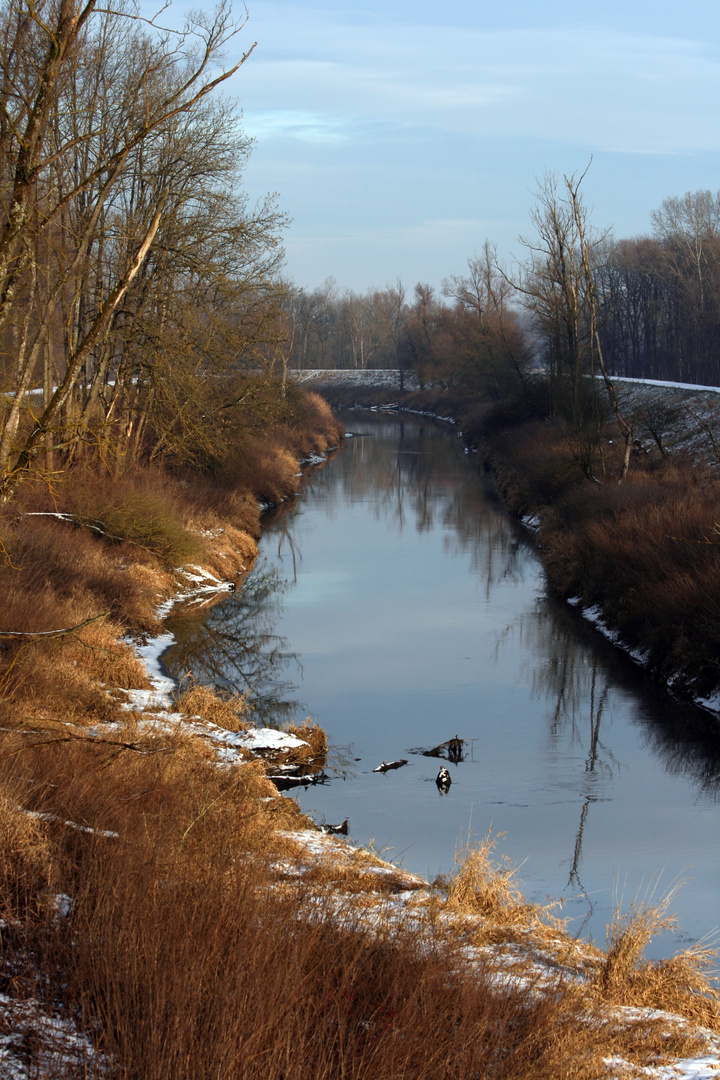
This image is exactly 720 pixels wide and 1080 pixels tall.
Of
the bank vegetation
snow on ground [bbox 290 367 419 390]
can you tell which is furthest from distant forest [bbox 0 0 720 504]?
snow on ground [bbox 290 367 419 390]

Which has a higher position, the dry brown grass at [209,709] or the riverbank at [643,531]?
the riverbank at [643,531]

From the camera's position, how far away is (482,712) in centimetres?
1220

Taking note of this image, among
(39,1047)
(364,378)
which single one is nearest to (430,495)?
(39,1047)

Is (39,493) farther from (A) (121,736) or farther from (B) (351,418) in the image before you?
(B) (351,418)

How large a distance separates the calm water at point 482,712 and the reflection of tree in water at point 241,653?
48 mm

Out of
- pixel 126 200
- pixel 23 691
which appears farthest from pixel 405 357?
pixel 23 691

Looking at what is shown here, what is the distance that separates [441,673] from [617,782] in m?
3.97

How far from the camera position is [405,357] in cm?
8419

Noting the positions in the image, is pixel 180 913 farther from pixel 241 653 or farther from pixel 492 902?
pixel 241 653

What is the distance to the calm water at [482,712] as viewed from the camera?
838cm

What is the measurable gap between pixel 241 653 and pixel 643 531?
725cm

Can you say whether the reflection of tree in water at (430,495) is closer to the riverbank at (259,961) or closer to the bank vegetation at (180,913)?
the bank vegetation at (180,913)

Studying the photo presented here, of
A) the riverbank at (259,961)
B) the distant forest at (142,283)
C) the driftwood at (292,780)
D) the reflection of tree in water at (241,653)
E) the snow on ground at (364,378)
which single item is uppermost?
the snow on ground at (364,378)

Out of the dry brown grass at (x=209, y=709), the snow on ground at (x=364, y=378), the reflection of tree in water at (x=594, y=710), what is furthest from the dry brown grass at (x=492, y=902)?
the snow on ground at (x=364, y=378)
